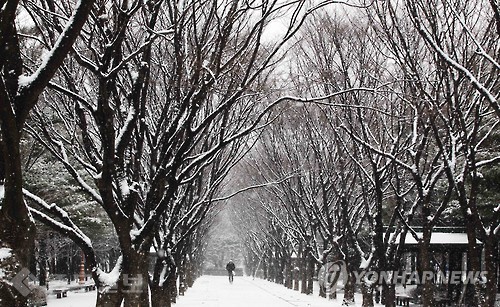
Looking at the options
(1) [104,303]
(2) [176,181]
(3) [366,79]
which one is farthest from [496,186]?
(1) [104,303]

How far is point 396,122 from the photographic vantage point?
1684 centimetres

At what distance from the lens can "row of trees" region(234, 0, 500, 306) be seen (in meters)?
11.5

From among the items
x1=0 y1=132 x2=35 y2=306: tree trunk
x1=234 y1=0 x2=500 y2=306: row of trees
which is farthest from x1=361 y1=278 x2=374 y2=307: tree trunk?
x1=0 y1=132 x2=35 y2=306: tree trunk

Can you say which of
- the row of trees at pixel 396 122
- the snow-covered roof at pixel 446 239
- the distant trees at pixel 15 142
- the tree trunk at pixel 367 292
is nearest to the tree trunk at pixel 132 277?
the distant trees at pixel 15 142

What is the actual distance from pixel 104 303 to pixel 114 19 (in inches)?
170

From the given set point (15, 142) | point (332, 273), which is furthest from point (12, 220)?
point (332, 273)

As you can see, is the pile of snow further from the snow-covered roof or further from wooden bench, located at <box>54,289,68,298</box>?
wooden bench, located at <box>54,289,68,298</box>

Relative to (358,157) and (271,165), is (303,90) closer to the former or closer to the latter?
(358,157)

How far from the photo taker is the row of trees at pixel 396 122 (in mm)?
11523

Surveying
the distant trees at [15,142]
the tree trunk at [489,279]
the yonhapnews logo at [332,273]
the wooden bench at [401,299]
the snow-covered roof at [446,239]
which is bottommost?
the wooden bench at [401,299]

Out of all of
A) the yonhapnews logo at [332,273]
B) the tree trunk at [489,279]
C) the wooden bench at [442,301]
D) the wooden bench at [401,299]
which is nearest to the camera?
the tree trunk at [489,279]

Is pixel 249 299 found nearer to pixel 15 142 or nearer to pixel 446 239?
pixel 446 239

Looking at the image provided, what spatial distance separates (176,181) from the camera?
31.9 feet

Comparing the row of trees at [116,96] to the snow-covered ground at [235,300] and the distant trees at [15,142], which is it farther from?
the snow-covered ground at [235,300]
